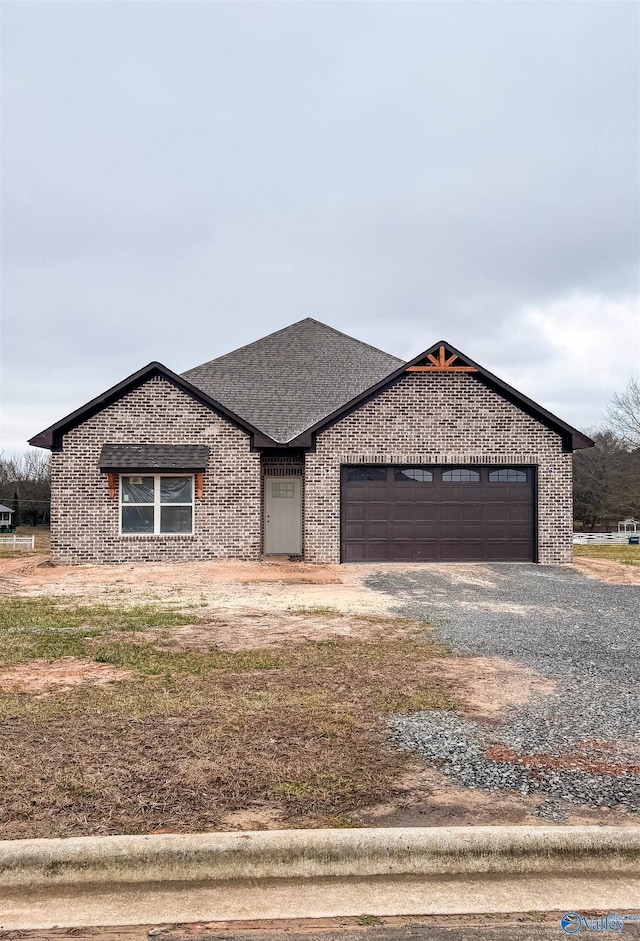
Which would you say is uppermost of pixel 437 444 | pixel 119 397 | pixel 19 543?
pixel 119 397

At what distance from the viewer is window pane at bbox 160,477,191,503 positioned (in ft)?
60.0

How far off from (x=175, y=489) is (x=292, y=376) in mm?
6424

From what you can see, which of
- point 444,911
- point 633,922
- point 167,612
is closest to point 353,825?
point 444,911

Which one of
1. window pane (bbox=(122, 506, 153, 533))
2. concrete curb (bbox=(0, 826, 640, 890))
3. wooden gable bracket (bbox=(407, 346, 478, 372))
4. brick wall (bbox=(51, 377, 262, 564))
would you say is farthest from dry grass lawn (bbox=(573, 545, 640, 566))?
concrete curb (bbox=(0, 826, 640, 890))

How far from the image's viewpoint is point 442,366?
61.0 ft

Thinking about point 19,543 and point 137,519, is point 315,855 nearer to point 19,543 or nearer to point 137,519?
point 137,519

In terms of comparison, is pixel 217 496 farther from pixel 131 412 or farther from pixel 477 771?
pixel 477 771

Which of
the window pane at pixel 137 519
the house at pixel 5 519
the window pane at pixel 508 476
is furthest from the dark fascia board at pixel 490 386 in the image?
the house at pixel 5 519

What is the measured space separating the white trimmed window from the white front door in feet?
→ 8.15

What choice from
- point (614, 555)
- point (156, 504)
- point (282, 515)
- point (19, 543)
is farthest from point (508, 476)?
point (19, 543)

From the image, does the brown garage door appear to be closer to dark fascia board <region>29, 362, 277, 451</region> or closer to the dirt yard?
dark fascia board <region>29, 362, 277, 451</region>

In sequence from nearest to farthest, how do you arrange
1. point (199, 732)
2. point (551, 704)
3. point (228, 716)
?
point (199, 732)
point (228, 716)
point (551, 704)

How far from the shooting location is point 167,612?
10.6 meters

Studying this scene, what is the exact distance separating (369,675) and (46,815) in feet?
11.7
